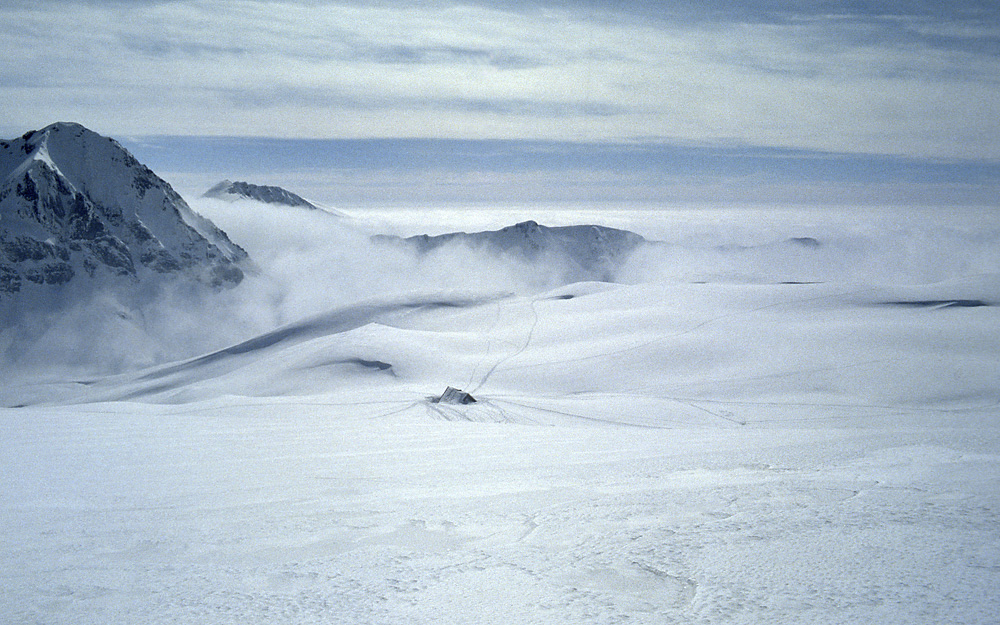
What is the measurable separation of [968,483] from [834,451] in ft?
6.98

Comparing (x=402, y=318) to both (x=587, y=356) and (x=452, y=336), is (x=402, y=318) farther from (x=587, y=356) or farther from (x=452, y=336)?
(x=587, y=356)

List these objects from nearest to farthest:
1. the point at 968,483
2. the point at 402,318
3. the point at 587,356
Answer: the point at 968,483, the point at 587,356, the point at 402,318

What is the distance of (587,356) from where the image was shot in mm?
38781

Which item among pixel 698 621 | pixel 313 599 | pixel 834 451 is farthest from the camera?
pixel 834 451

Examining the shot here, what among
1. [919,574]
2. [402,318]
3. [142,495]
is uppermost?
[919,574]

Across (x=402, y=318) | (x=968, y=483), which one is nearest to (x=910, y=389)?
(x=968, y=483)

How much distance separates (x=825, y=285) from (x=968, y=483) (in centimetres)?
4434

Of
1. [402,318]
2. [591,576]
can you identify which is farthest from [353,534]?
[402,318]

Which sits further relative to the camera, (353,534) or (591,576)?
(353,534)

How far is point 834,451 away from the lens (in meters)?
8.91

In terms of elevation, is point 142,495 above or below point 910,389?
above

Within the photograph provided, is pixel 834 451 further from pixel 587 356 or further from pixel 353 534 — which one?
pixel 587 356

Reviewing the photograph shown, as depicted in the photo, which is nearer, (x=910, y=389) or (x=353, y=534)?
(x=353, y=534)

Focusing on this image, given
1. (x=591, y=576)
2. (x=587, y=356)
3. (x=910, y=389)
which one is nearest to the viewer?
(x=591, y=576)
